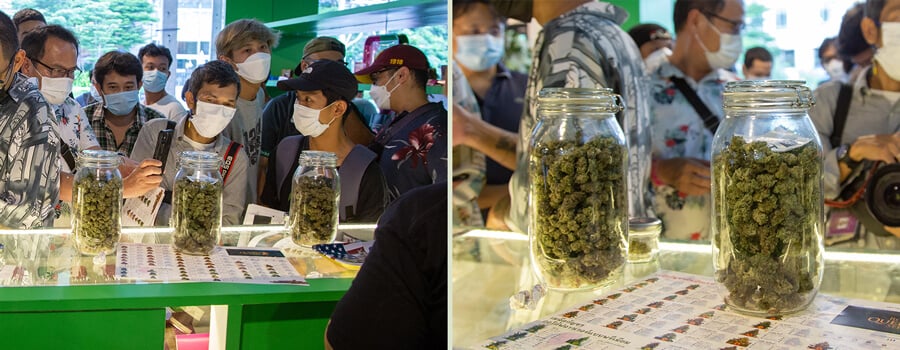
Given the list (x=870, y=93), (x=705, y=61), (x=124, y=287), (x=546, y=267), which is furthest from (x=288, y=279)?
(x=870, y=93)

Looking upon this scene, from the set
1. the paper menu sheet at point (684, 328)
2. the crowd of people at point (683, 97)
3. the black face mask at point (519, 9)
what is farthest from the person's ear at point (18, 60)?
the paper menu sheet at point (684, 328)

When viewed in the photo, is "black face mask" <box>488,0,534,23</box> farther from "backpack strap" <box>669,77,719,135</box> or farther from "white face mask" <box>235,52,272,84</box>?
"white face mask" <box>235,52,272,84</box>

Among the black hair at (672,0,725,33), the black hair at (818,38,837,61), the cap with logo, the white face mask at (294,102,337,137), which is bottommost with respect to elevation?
the white face mask at (294,102,337,137)

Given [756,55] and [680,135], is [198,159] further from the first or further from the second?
[756,55]

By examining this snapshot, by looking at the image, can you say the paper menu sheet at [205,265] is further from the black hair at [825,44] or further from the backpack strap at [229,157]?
the black hair at [825,44]

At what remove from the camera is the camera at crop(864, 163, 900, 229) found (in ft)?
6.64

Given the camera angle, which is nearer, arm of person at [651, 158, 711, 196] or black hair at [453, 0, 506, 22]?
black hair at [453, 0, 506, 22]

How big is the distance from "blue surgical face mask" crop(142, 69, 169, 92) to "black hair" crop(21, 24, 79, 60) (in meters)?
0.17

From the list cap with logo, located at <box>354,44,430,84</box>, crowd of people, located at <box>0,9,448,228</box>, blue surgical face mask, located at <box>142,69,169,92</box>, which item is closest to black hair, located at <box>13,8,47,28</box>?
crowd of people, located at <box>0,9,448,228</box>

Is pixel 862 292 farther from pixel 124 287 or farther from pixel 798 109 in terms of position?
pixel 124 287

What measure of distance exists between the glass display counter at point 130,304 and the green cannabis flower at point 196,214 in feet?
0.40

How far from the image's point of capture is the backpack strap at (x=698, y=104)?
208cm

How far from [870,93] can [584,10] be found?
0.82 metres

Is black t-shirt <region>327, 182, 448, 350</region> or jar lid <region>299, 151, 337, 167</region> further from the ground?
jar lid <region>299, 151, 337, 167</region>
